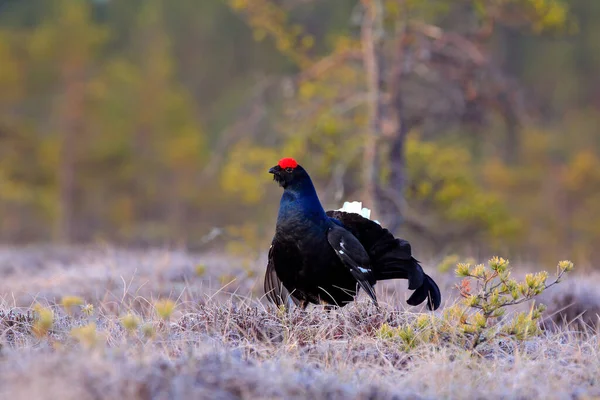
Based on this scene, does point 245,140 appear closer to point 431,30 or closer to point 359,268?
point 431,30

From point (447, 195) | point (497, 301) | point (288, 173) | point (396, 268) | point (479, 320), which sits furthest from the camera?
point (447, 195)

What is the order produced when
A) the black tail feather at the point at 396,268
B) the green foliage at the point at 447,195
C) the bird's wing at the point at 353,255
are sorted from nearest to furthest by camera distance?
the bird's wing at the point at 353,255 < the black tail feather at the point at 396,268 < the green foliage at the point at 447,195

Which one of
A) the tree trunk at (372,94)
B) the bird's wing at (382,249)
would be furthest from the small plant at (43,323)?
the tree trunk at (372,94)

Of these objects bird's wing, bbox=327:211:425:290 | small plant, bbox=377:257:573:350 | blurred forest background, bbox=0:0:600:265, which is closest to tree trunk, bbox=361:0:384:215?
blurred forest background, bbox=0:0:600:265

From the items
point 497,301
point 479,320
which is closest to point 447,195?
point 497,301

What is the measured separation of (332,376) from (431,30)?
8.08 m

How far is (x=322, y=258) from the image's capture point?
5.06 m

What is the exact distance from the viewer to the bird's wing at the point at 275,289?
536 centimetres

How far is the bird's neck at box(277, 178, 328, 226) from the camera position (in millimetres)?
5094

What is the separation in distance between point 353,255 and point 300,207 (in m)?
0.43

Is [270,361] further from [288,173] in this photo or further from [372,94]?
[372,94]

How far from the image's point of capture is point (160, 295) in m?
7.27

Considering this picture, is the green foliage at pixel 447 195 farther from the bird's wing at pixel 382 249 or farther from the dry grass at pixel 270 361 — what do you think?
the dry grass at pixel 270 361

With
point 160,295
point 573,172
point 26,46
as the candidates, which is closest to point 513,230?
point 160,295
